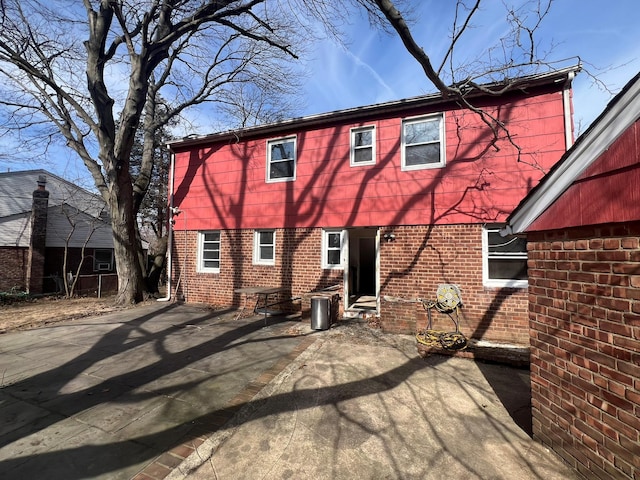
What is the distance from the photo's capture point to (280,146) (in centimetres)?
903

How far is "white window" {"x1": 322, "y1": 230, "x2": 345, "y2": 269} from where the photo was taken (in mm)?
8023

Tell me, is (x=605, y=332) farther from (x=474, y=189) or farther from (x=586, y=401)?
(x=474, y=189)

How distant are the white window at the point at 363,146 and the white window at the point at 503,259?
134 inches

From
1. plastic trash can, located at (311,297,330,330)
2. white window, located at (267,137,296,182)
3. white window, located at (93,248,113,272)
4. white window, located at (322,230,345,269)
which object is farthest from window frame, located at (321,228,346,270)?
white window, located at (93,248,113,272)

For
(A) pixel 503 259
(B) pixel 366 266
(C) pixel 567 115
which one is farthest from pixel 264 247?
(C) pixel 567 115

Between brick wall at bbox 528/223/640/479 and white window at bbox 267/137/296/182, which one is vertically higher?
white window at bbox 267/137/296/182

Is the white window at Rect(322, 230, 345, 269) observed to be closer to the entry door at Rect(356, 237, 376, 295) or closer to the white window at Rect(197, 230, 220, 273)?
the white window at Rect(197, 230, 220, 273)

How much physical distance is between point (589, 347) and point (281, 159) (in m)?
8.21

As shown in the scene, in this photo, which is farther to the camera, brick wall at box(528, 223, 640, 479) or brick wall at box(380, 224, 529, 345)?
brick wall at box(380, 224, 529, 345)

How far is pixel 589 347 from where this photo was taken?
224 cm

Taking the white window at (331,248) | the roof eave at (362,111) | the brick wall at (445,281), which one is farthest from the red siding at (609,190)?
the white window at (331,248)

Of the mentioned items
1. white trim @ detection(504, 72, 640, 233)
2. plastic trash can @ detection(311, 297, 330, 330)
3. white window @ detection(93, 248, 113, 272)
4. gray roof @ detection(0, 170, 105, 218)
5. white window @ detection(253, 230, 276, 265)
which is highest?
gray roof @ detection(0, 170, 105, 218)

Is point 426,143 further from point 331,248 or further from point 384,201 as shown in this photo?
point 331,248

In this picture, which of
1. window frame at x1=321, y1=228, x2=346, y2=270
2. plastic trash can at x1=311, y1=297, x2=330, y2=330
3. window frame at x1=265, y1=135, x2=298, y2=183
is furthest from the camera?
window frame at x1=265, y1=135, x2=298, y2=183
